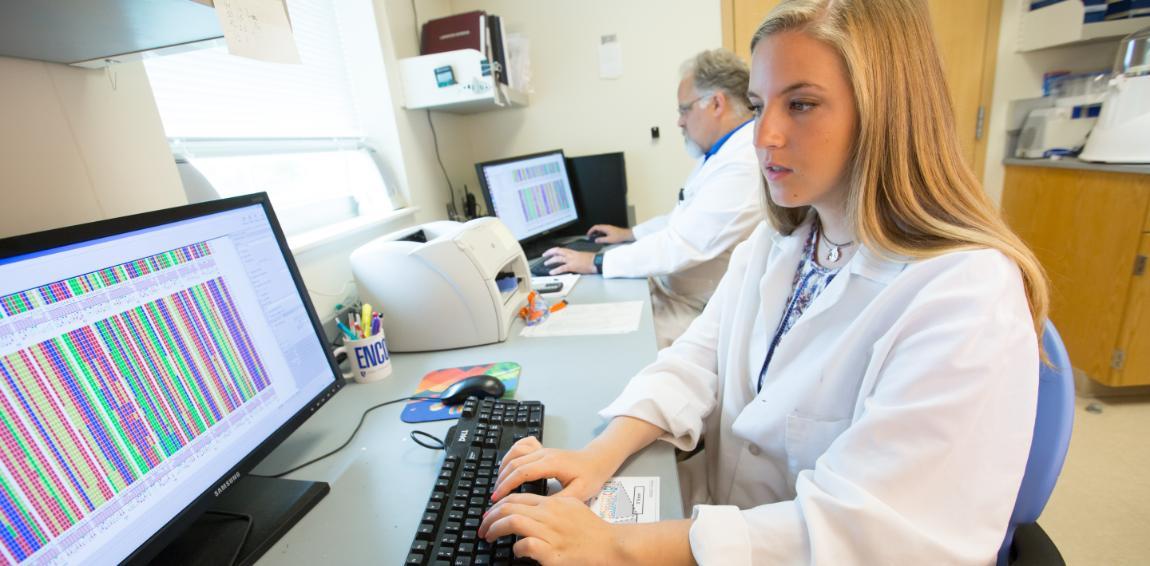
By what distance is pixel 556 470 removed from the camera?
0.68 m

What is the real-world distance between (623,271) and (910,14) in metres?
1.09

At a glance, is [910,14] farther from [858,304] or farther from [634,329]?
[634,329]

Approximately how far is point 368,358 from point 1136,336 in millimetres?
2529

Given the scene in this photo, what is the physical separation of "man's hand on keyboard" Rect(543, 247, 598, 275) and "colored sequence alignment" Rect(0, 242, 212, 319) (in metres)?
1.14

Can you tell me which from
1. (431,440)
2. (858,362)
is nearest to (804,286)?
(858,362)

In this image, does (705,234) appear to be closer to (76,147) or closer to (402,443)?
(402,443)

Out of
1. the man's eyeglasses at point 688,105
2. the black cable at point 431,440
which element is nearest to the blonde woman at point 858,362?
the black cable at point 431,440

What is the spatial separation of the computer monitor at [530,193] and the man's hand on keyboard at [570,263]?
25 cm

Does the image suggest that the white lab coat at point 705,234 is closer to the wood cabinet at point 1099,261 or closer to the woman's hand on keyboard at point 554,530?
the woman's hand on keyboard at point 554,530

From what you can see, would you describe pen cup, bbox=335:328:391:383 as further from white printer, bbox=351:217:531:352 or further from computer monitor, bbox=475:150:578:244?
computer monitor, bbox=475:150:578:244

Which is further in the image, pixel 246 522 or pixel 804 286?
pixel 804 286

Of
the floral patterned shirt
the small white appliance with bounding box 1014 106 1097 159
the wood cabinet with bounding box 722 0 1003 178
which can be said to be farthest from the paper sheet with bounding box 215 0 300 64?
the small white appliance with bounding box 1014 106 1097 159

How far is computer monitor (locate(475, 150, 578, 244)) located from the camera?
1.84 metres

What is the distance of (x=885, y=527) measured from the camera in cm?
53
